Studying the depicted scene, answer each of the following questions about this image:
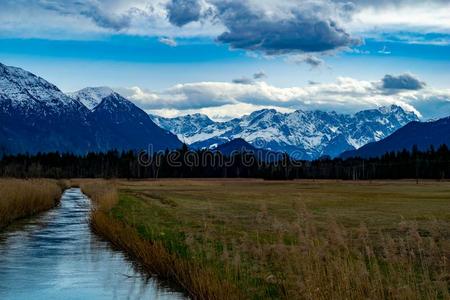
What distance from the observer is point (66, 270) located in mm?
25875

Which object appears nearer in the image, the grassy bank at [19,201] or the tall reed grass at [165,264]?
the tall reed grass at [165,264]

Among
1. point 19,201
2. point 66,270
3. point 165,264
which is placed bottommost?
point 66,270

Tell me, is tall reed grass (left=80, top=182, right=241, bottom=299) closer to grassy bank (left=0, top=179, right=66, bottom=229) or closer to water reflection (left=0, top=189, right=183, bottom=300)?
water reflection (left=0, top=189, right=183, bottom=300)

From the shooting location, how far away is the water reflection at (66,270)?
69.8 ft

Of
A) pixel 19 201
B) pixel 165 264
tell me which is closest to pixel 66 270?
pixel 165 264

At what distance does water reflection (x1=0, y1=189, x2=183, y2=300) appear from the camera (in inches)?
838

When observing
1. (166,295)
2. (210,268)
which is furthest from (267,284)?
(166,295)

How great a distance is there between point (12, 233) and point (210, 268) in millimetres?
20728

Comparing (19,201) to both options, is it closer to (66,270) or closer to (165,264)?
(66,270)

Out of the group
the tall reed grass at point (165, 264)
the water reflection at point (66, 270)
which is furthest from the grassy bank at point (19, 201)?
the tall reed grass at point (165, 264)

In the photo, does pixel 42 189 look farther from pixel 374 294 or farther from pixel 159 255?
pixel 374 294

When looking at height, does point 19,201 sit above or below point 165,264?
above

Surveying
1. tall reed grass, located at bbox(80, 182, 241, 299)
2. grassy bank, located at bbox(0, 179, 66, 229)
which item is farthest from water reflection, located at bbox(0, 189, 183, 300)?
grassy bank, located at bbox(0, 179, 66, 229)

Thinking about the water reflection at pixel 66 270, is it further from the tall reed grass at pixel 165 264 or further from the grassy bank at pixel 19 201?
the grassy bank at pixel 19 201
